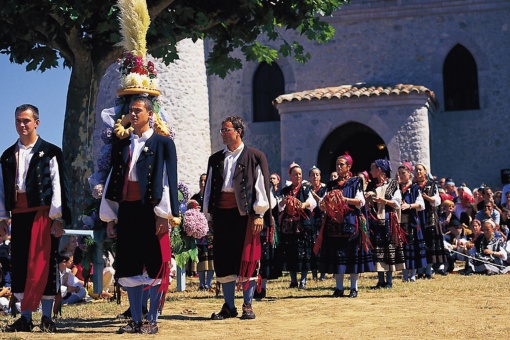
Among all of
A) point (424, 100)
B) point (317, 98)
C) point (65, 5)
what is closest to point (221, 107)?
point (317, 98)

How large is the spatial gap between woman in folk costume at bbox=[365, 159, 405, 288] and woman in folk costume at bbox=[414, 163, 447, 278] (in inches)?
52.5

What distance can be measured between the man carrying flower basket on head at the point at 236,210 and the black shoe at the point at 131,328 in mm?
1317

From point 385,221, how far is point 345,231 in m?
1.72

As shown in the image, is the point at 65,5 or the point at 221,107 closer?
the point at 65,5

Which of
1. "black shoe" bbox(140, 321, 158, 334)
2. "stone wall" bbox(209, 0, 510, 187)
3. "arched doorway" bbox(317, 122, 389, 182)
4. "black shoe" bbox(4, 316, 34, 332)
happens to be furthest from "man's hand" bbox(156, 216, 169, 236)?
"arched doorway" bbox(317, 122, 389, 182)

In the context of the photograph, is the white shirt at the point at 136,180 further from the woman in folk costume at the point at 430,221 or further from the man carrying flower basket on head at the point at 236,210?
the woman in folk costume at the point at 430,221

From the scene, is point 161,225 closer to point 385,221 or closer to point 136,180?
point 136,180

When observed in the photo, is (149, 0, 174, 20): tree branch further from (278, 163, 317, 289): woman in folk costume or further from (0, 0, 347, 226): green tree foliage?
(278, 163, 317, 289): woman in folk costume

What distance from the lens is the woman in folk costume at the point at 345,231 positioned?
441 inches

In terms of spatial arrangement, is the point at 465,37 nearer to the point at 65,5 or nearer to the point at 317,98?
the point at 317,98

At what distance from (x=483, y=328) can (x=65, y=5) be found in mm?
7165

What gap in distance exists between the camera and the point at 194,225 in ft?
38.7

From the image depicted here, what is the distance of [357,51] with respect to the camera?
1003 inches

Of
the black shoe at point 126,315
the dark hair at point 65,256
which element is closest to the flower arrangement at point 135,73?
the black shoe at point 126,315
